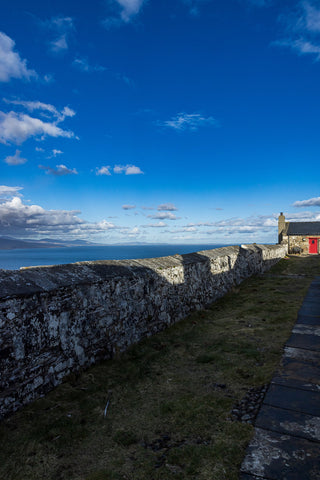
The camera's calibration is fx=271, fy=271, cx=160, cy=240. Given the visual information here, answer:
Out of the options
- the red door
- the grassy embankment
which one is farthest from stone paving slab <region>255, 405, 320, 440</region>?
the red door

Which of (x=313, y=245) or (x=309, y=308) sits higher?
(x=313, y=245)

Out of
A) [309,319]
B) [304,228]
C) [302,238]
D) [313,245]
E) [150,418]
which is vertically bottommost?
[150,418]

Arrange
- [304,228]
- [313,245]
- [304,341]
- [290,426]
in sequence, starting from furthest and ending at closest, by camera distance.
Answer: [304,228], [313,245], [304,341], [290,426]

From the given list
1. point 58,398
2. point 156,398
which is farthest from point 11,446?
point 156,398

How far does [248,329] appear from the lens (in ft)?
18.7

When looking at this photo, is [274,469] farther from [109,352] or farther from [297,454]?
[109,352]

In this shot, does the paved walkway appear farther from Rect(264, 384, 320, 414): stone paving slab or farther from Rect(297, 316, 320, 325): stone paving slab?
Rect(297, 316, 320, 325): stone paving slab

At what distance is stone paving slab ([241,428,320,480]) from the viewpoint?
83.6 inches

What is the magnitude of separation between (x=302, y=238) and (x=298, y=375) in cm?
3881

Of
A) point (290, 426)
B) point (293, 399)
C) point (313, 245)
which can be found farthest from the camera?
point (313, 245)

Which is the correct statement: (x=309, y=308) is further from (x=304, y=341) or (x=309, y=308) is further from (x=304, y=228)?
Result: (x=304, y=228)

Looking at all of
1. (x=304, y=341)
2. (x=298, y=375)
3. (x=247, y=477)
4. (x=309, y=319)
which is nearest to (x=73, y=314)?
(x=247, y=477)

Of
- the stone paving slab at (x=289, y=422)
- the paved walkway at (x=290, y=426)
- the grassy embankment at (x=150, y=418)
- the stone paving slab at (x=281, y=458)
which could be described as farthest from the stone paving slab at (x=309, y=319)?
the stone paving slab at (x=281, y=458)

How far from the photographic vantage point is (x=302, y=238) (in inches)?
1496
